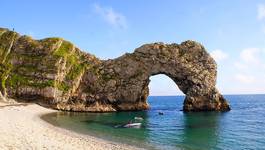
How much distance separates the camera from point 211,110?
97562mm

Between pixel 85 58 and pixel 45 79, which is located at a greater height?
pixel 85 58

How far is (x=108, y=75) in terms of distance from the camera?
332ft

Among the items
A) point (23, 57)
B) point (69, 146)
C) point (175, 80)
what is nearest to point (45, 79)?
point (23, 57)

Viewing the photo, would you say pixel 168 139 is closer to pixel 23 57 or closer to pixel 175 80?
pixel 175 80

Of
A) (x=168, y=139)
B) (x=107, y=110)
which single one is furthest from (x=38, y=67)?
(x=168, y=139)

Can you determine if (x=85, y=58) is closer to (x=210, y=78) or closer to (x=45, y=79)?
(x=45, y=79)

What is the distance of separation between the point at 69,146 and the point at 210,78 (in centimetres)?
7324

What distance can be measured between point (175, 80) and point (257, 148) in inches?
2475

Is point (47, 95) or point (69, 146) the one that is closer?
point (69, 146)

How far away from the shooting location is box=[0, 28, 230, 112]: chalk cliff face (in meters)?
94.2

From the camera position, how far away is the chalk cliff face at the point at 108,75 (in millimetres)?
94250

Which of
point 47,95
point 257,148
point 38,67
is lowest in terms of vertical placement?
point 257,148

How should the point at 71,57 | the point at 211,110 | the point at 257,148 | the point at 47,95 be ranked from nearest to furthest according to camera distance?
the point at 257,148
the point at 47,95
the point at 211,110
the point at 71,57

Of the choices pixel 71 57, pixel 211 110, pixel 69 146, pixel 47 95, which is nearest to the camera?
pixel 69 146
